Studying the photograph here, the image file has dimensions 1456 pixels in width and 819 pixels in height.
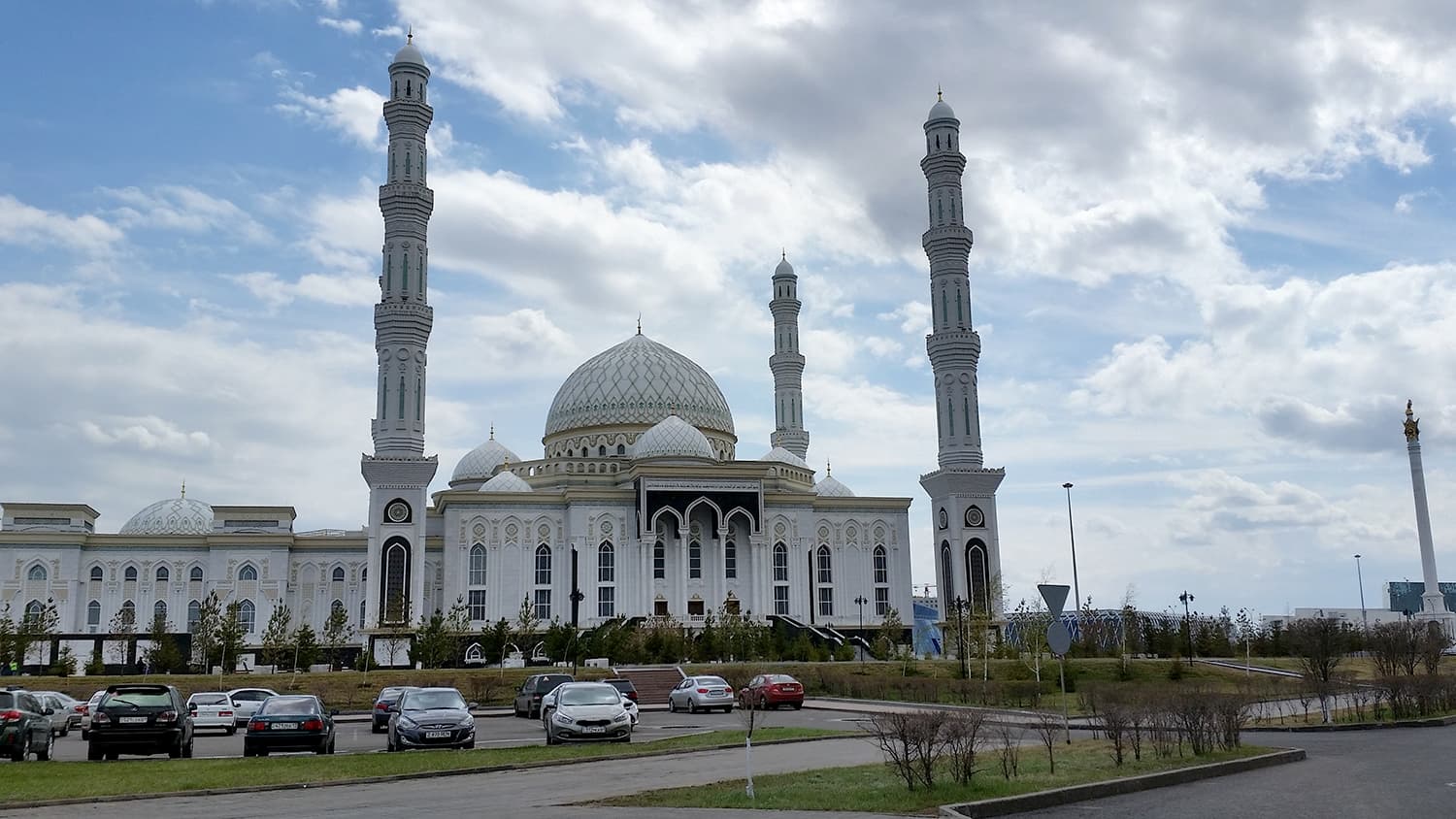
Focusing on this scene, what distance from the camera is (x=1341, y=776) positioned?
16.1 meters

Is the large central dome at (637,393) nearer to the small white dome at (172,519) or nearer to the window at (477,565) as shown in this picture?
the window at (477,565)

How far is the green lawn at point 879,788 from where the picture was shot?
13734mm

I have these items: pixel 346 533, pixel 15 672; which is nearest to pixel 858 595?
pixel 346 533

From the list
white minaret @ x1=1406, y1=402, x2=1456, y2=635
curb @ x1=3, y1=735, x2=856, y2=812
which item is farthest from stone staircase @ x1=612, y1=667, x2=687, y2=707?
white minaret @ x1=1406, y1=402, x2=1456, y2=635

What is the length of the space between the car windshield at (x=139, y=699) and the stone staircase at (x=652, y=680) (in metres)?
23.1

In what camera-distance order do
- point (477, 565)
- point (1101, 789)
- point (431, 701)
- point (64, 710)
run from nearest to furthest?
point (1101, 789) → point (431, 701) → point (64, 710) → point (477, 565)

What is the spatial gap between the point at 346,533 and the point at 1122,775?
60.8m

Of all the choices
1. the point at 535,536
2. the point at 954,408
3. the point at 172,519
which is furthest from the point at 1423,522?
the point at 172,519

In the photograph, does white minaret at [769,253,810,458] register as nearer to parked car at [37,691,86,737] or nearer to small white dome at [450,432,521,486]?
small white dome at [450,432,521,486]

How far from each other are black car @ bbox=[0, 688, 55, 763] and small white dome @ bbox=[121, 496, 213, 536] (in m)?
52.2

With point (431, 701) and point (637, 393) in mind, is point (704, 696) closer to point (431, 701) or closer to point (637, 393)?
point (431, 701)

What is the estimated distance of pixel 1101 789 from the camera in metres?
14.5

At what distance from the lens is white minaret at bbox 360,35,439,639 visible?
5947 centimetres

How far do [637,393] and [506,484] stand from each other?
11966mm
